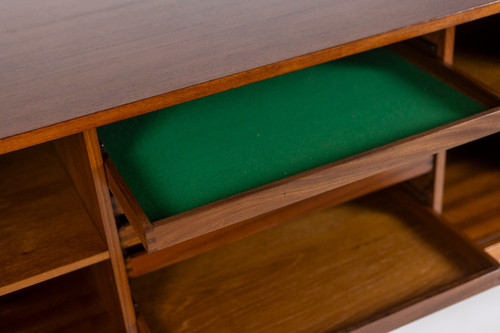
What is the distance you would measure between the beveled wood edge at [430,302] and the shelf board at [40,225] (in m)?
0.34

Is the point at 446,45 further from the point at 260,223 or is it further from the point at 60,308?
the point at 60,308

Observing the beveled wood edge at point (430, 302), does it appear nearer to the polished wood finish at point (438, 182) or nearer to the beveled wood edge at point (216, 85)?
the polished wood finish at point (438, 182)

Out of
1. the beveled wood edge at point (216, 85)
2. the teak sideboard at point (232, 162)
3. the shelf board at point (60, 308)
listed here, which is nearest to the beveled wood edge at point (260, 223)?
the teak sideboard at point (232, 162)

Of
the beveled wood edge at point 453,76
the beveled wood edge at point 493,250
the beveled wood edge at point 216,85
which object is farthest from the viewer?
the beveled wood edge at point 493,250

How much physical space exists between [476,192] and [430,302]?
0.29 m

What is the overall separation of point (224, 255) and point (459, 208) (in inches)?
14.6

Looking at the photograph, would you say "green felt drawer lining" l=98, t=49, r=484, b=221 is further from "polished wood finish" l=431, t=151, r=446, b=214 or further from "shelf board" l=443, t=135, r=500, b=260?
"shelf board" l=443, t=135, r=500, b=260

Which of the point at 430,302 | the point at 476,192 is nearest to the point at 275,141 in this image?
the point at 430,302

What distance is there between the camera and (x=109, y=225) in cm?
80

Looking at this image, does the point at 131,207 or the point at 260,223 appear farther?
the point at 260,223

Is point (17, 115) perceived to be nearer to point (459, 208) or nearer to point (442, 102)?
point (442, 102)

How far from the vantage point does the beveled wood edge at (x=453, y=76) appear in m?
0.87

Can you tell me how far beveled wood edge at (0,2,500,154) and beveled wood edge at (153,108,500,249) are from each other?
0.36 feet

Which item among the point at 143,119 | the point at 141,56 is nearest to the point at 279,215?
the point at 143,119
